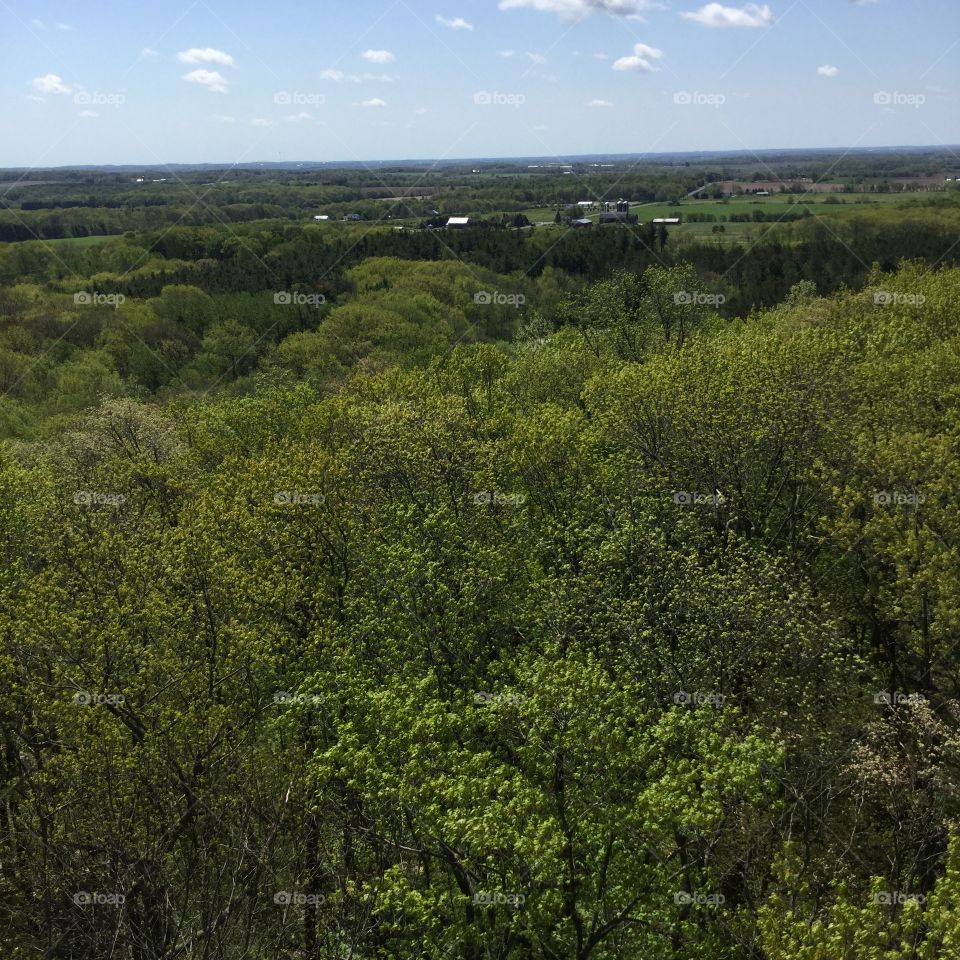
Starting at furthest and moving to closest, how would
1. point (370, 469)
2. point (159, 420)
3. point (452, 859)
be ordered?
point (159, 420) < point (370, 469) < point (452, 859)

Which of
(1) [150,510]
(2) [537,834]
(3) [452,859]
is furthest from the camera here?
(1) [150,510]

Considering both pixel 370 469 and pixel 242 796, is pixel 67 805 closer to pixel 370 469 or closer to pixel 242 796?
pixel 242 796

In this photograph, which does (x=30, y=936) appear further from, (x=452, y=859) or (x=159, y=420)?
(x=159, y=420)

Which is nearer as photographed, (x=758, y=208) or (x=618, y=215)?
(x=758, y=208)

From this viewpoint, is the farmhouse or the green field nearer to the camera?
the green field

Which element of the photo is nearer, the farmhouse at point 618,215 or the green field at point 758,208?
the green field at point 758,208

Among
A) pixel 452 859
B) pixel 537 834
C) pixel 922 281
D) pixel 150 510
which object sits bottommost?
pixel 452 859

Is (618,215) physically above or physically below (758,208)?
below

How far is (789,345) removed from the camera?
3628 centimetres

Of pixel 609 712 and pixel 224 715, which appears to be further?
pixel 224 715

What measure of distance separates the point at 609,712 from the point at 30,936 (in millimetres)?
15272

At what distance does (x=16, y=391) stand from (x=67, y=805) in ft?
246

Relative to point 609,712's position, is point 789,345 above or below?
above

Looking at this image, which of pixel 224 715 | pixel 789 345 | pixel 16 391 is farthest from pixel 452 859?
pixel 16 391
